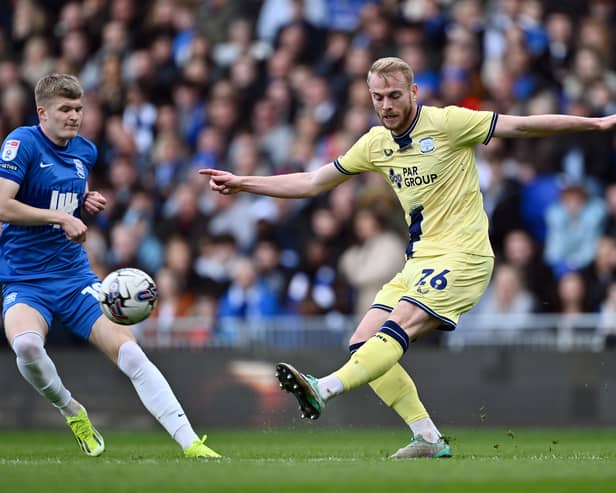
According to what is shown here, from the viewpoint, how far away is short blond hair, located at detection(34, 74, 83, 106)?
30.7 feet

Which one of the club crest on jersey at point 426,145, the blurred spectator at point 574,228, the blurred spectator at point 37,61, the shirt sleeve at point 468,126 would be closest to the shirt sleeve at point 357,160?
the club crest on jersey at point 426,145

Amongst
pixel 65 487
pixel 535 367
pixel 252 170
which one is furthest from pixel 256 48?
pixel 65 487

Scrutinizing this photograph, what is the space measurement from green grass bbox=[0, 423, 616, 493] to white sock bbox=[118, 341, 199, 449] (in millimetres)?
194

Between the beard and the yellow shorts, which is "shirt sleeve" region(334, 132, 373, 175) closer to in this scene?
the beard

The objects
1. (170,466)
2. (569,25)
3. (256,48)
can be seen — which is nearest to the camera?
(170,466)

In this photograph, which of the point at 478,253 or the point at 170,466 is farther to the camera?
the point at 478,253

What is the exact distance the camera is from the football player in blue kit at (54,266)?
911 centimetres

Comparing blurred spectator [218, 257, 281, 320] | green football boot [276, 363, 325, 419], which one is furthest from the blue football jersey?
blurred spectator [218, 257, 281, 320]

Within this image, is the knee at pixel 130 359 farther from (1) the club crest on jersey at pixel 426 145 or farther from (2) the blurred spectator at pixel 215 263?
(2) the blurred spectator at pixel 215 263

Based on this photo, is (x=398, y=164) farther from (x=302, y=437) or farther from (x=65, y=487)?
(x=302, y=437)

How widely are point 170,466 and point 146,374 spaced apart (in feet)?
3.36

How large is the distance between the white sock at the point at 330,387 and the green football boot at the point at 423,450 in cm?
100

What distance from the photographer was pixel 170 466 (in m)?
8.27

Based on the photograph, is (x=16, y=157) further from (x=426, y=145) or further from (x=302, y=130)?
(x=302, y=130)
